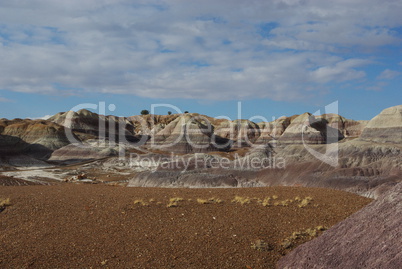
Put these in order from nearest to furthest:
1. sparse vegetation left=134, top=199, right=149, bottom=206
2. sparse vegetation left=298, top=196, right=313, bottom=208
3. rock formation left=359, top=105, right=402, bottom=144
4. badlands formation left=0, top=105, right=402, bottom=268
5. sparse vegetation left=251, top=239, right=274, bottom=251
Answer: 1. badlands formation left=0, top=105, right=402, bottom=268
2. sparse vegetation left=251, top=239, right=274, bottom=251
3. sparse vegetation left=298, top=196, right=313, bottom=208
4. sparse vegetation left=134, top=199, right=149, bottom=206
5. rock formation left=359, top=105, right=402, bottom=144

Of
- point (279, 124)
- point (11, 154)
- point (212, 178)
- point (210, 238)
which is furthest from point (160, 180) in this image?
point (279, 124)

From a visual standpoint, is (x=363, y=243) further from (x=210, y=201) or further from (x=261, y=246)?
(x=210, y=201)

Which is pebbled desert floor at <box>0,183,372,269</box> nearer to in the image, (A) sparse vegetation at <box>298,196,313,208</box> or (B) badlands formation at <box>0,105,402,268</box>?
(A) sparse vegetation at <box>298,196,313,208</box>

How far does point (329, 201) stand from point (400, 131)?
55.3 metres

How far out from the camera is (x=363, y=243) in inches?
263

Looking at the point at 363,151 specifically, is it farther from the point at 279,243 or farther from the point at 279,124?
the point at 279,124

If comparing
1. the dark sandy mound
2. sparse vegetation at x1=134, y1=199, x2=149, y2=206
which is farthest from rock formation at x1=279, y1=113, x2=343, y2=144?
the dark sandy mound

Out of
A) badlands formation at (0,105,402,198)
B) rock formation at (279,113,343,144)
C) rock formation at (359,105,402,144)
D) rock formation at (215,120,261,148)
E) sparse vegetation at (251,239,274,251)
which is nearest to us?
sparse vegetation at (251,239,274,251)

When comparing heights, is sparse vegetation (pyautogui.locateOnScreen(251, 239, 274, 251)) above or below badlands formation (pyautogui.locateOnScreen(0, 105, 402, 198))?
below

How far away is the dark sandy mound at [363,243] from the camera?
6.10 m

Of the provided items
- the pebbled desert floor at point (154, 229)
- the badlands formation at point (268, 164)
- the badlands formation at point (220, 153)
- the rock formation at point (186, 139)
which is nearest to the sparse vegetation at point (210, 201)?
the pebbled desert floor at point (154, 229)

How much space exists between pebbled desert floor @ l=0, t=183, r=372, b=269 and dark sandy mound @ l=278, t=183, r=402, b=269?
50.4 inches

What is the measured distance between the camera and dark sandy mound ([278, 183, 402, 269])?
6101 millimetres

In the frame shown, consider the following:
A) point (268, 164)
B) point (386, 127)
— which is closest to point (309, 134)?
point (386, 127)
